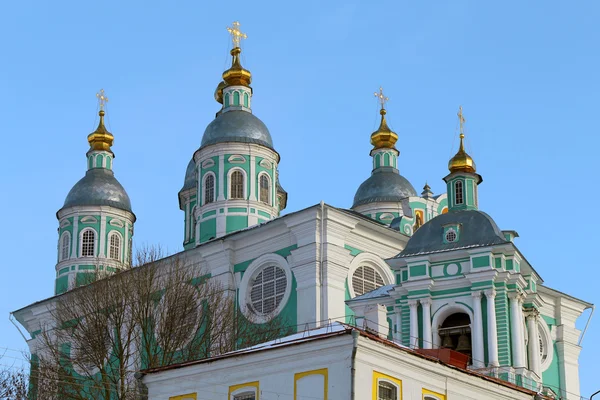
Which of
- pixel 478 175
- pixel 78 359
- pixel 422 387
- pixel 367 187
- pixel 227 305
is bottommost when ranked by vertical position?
pixel 422 387

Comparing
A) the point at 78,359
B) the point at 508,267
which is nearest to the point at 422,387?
the point at 508,267

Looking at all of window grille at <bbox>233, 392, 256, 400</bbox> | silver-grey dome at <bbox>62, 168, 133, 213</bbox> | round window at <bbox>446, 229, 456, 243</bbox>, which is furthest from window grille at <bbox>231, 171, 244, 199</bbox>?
window grille at <bbox>233, 392, 256, 400</bbox>

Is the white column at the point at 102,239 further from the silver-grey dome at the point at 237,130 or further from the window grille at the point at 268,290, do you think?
the window grille at the point at 268,290

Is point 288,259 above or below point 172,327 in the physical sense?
above

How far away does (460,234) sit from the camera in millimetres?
33719

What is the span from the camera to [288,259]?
36.4 m

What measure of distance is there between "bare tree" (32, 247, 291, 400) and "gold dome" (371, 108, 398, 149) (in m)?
13.1

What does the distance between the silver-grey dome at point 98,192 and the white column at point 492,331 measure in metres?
19.7

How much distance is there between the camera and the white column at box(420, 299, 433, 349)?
32438 mm

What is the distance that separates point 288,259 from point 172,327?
17.1 feet

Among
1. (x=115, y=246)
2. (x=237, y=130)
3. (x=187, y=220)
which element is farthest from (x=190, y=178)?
(x=237, y=130)

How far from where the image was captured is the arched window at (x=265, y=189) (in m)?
42.1

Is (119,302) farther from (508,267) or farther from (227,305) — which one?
(508,267)

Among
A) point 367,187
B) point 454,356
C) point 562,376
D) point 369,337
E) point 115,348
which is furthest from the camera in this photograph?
point 367,187
